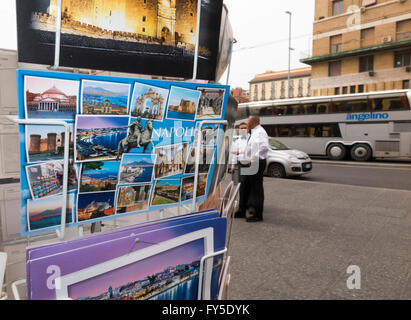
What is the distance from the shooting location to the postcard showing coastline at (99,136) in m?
1.13

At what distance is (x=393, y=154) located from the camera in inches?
589

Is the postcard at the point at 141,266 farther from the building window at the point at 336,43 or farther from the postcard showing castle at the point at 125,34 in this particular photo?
the building window at the point at 336,43

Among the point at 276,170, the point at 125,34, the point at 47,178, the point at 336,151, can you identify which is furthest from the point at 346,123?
the point at 47,178

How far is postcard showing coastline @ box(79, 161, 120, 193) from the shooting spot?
117cm

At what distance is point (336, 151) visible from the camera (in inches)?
654

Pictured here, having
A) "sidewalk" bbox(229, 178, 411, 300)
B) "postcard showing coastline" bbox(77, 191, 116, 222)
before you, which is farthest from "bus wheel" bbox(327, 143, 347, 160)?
"postcard showing coastline" bbox(77, 191, 116, 222)

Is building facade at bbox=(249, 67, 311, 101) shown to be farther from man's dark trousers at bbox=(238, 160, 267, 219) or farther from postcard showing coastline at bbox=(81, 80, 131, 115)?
postcard showing coastline at bbox=(81, 80, 131, 115)

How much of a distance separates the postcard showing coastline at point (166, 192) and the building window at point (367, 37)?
1223 inches

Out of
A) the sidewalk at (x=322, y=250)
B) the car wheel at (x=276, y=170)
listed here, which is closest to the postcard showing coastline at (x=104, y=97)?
the sidewalk at (x=322, y=250)

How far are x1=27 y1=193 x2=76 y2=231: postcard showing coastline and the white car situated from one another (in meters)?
8.86

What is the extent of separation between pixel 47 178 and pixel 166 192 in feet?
1.63

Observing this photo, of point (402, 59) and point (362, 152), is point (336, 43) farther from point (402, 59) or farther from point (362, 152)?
point (362, 152)

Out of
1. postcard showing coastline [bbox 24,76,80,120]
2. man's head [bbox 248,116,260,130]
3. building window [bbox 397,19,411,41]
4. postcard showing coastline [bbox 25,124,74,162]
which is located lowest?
postcard showing coastline [bbox 25,124,74,162]
